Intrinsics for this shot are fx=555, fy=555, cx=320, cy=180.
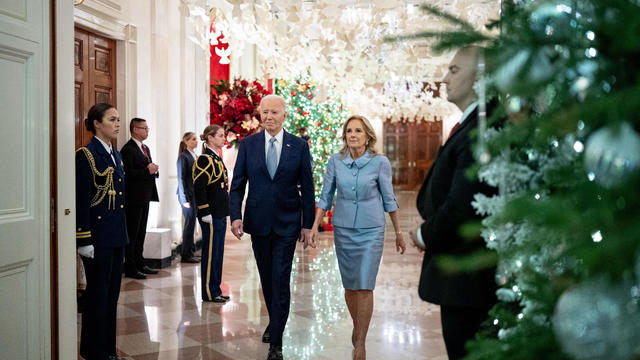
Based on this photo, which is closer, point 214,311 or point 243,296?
point 214,311

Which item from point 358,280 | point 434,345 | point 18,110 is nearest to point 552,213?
point 18,110

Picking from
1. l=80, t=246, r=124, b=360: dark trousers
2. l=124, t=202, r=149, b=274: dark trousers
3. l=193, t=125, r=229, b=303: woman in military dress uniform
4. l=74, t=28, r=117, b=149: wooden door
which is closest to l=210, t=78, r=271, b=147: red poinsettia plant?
l=74, t=28, r=117, b=149: wooden door

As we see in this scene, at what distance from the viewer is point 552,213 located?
658mm

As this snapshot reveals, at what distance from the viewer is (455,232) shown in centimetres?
189

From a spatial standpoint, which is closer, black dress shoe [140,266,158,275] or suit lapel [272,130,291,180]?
suit lapel [272,130,291,180]

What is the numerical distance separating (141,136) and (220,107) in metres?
1.77

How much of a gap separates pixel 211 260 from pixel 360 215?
2048 mm

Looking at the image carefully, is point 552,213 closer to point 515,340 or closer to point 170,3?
point 515,340

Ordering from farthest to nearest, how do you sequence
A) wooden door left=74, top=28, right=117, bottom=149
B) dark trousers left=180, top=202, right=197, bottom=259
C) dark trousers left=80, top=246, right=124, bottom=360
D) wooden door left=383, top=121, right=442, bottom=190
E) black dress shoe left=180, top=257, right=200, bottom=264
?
wooden door left=383, top=121, right=442, bottom=190 < black dress shoe left=180, top=257, right=200, bottom=264 < dark trousers left=180, top=202, right=197, bottom=259 < wooden door left=74, top=28, right=117, bottom=149 < dark trousers left=80, top=246, right=124, bottom=360

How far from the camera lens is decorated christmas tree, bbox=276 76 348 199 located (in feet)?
34.8

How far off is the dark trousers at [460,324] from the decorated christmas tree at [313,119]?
8504 mm

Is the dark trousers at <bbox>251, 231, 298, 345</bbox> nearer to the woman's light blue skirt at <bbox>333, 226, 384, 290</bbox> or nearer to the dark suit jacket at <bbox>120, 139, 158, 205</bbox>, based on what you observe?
the woman's light blue skirt at <bbox>333, 226, 384, 290</bbox>

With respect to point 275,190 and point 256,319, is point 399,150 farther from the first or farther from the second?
point 275,190

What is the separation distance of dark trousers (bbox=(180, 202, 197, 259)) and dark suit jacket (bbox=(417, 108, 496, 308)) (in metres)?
5.62
